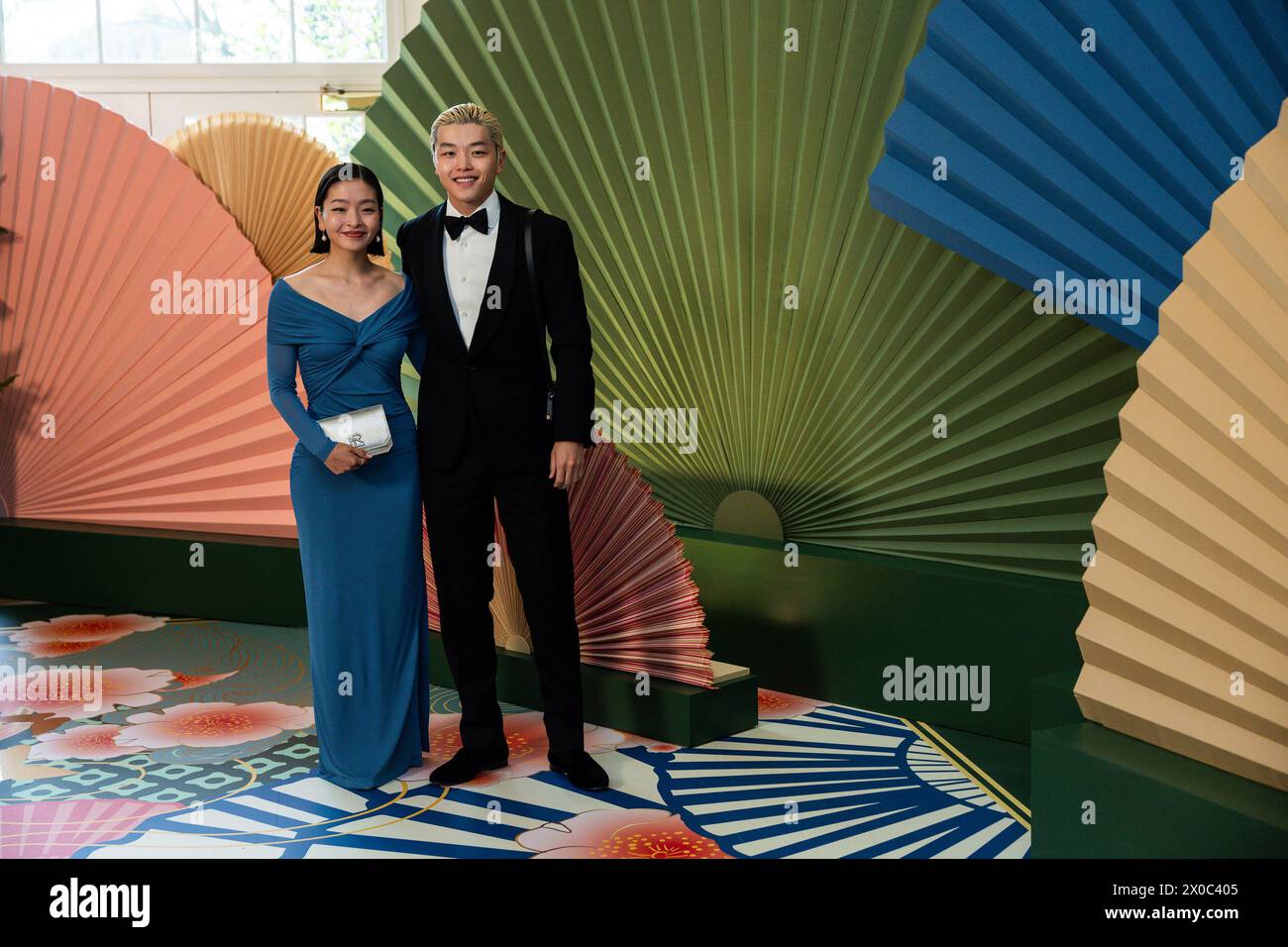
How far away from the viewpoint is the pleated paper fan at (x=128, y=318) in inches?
158

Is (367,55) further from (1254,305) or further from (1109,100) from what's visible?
(1254,305)

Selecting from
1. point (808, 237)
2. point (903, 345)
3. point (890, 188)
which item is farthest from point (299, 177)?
point (890, 188)

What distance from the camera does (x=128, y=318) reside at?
4070 mm

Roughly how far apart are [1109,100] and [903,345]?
0.78m

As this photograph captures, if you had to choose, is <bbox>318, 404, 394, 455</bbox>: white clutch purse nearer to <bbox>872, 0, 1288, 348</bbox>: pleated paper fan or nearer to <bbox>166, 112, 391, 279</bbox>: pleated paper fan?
<bbox>872, 0, 1288, 348</bbox>: pleated paper fan

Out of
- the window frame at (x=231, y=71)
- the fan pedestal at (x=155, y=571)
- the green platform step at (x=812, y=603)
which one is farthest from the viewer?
the window frame at (x=231, y=71)

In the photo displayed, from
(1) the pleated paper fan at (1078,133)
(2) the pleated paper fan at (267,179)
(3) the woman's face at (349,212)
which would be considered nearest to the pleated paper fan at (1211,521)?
(1) the pleated paper fan at (1078,133)

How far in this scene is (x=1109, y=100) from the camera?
7.62 feet

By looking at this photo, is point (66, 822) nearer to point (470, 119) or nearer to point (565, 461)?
point (565, 461)

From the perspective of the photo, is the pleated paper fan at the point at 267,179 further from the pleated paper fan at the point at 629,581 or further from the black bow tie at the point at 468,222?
the black bow tie at the point at 468,222

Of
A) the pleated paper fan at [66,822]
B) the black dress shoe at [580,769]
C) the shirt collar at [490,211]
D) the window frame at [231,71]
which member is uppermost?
the window frame at [231,71]

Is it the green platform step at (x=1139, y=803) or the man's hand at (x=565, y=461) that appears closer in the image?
the green platform step at (x=1139, y=803)

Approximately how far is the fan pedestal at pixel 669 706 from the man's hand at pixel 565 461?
593 mm

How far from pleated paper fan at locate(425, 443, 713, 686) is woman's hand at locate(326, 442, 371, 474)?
47cm
